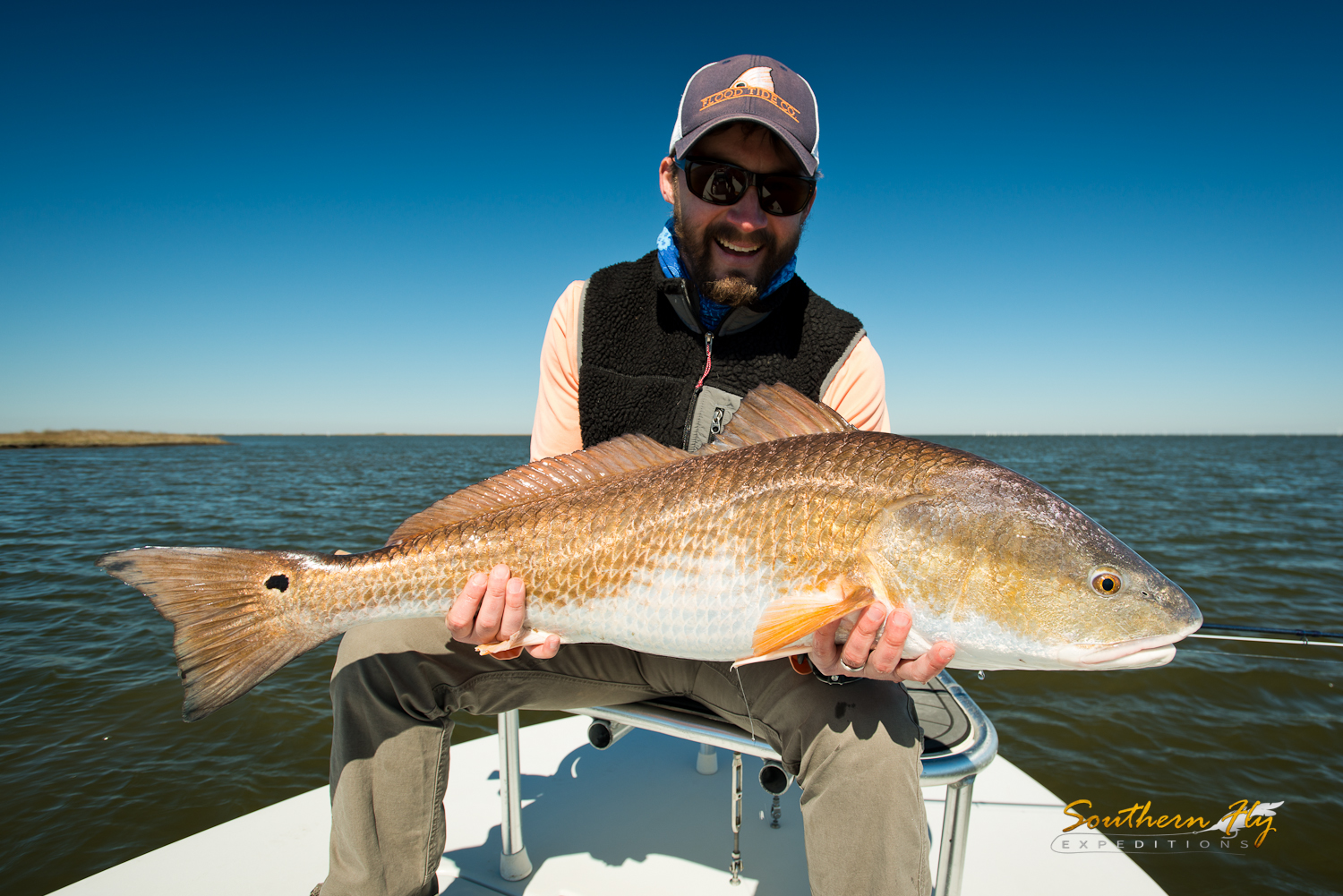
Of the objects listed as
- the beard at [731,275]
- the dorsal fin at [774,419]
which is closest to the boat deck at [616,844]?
the dorsal fin at [774,419]

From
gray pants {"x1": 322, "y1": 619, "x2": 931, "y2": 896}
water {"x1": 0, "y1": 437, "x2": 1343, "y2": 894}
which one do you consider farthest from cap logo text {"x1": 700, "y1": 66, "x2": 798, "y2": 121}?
water {"x1": 0, "y1": 437, "x2": 1343, "y2": 894}

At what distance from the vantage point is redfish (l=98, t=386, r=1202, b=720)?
2.00 meters

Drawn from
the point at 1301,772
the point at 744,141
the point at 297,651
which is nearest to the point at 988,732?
the point at 297,651

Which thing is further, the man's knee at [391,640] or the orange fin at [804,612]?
the man's knee at [391,640]

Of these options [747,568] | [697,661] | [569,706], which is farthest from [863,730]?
[569,706]

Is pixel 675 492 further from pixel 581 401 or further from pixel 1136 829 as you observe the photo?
pixel 1136 829

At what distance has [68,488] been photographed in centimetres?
2628

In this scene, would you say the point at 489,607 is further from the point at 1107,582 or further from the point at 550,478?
the point at 1107,582

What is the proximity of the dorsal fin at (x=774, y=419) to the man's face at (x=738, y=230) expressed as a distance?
3.45 feet

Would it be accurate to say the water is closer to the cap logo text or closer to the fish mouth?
the fish mouth

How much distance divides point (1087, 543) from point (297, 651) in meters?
2.57

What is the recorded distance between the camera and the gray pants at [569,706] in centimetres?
199

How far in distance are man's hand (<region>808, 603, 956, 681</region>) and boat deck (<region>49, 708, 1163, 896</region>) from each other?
1729mm

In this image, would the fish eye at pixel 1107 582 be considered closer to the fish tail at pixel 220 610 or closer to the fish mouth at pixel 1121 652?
the fish mouth at pixel 1121 652
